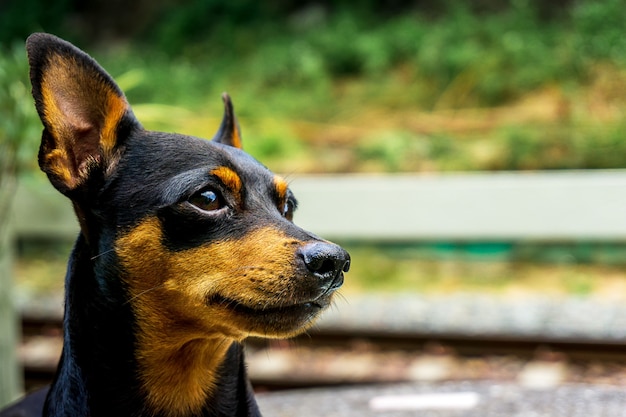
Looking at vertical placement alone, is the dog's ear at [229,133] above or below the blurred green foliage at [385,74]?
below

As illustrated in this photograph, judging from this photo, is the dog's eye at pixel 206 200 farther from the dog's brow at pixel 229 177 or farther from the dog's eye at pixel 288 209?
the dog's eye at pixel 288 209

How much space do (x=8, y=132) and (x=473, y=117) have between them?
24.8 ft

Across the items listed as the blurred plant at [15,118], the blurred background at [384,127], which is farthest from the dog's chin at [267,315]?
the blurred plant at [15,118]

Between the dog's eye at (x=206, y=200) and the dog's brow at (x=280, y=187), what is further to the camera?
the dog's brow at (x=280, y=187)

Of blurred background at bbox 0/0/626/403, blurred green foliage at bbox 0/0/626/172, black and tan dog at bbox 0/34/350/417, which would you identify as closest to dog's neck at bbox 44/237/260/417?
black and tan dog at bbox 0/34/350/417

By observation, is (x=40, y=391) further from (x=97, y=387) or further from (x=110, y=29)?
(x=110, y=29)

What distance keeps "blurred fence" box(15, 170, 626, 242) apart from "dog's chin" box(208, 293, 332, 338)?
12.4 ft

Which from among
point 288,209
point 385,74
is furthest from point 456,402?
point 385,74

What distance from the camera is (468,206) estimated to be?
19.8 ft

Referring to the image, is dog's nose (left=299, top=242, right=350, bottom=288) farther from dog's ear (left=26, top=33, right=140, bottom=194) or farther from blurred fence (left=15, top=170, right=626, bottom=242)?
blurred fence (left=15, top=170, right=626, bottom=242)

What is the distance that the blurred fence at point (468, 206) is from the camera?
583 centimetres

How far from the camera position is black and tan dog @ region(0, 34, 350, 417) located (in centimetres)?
195

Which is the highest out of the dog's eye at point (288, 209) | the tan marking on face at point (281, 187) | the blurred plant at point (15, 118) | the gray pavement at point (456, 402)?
the blurred plant at point (15, 118)

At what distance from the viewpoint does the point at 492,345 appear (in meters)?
5.47
